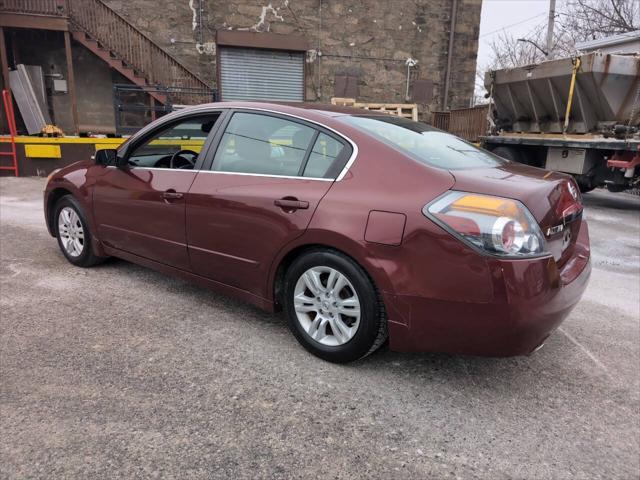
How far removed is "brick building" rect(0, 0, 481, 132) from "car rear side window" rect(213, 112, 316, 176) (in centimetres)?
1127

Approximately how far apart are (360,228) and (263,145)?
1.03m

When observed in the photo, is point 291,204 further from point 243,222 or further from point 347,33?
point 347,33

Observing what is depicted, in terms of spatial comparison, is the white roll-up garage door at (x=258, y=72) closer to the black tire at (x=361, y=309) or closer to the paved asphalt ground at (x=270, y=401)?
the paved asphalt ground at (x=270, y=401)

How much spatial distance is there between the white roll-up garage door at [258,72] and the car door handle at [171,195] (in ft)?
41.4

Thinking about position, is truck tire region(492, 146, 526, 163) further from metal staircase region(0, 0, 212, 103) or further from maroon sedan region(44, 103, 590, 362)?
maroon sedan region(44, 103, 590, 362)

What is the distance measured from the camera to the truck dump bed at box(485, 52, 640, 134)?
841 cm

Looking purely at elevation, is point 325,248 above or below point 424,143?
below

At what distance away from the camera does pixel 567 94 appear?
9.36m

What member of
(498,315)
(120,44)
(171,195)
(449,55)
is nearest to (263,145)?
(171,195)

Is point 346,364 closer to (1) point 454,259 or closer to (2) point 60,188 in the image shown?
(1) point 454,259

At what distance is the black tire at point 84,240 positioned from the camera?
428 centimetres

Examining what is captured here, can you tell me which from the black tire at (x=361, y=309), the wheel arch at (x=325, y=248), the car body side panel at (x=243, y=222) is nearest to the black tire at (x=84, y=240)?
the car body side panel at (x=243, y=222)

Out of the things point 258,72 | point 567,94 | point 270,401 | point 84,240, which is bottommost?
point 270,401

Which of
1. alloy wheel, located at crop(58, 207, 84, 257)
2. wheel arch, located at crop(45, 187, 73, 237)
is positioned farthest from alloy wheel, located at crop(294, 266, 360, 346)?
wheel arch, located at crop(45, 187, 73, 237)
